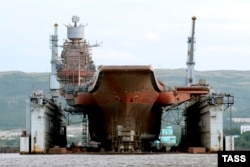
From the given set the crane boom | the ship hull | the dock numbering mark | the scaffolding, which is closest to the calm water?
the ship hull

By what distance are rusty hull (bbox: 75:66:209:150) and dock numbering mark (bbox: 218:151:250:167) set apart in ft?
138

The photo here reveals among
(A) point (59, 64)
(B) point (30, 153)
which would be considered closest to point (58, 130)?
(A) point (59, 64)

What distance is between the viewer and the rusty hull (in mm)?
66875

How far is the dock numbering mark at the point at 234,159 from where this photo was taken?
2194 cm

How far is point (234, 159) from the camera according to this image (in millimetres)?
22109

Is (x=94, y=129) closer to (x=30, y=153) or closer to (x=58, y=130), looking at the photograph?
(x=30, y=153)

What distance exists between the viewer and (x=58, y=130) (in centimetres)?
9450

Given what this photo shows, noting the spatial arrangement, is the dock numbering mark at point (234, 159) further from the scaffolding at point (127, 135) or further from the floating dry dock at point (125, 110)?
the scaffolding at point (127, 135)

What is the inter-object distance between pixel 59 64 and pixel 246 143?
4898cm

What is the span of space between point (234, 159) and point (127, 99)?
48.5m

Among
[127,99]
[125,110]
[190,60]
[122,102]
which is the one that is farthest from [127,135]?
[190,60]

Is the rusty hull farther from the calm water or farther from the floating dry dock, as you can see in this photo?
the calm water

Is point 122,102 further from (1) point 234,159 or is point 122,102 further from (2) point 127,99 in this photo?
(1) point 234,159

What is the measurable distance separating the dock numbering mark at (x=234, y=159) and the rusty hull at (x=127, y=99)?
42208mm
